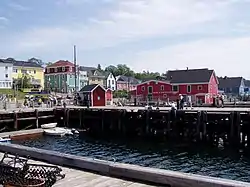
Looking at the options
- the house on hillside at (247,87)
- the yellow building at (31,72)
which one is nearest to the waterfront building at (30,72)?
the yellow building at (31,72)

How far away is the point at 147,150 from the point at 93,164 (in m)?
15.1

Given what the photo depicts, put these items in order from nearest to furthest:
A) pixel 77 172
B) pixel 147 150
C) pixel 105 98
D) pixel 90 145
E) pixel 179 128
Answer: pixel 77 172
pixel 147 150
pixel 90 145
pixel 179 128
pixel 105 98

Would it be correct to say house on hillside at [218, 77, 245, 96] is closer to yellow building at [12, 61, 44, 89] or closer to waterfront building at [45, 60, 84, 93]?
waterfront building at [45, 60, 84, 93]

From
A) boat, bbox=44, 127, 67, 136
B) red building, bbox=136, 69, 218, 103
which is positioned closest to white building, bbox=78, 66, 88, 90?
red building, bbox=136, 69, 218, 103

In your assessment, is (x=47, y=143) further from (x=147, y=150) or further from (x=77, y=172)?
(x=77, y=172)

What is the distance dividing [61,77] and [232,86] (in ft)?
183

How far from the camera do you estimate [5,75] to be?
87.3 meters

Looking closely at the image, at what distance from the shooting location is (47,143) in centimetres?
2681

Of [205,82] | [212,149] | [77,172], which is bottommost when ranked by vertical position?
[212,149]

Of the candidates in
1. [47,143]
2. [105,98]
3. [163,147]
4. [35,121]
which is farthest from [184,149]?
[105,98]

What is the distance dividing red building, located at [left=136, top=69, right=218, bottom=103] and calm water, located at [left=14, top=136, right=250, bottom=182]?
36.2 metres

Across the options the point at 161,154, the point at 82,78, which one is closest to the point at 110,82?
the point at 82,78

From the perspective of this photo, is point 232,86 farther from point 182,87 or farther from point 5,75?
point 5,75

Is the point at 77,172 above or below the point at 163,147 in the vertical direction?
above
